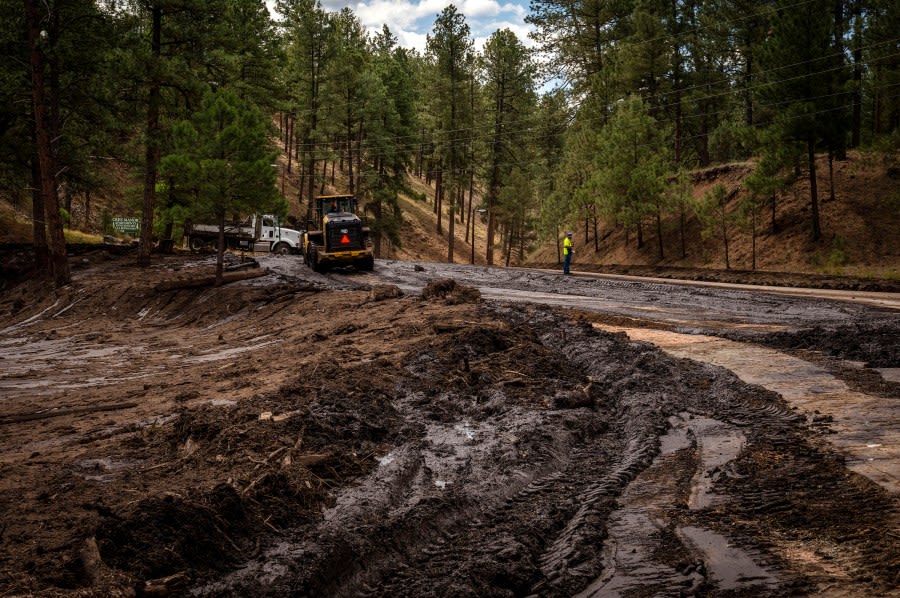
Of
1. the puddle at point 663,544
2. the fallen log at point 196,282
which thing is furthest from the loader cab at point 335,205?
the puddle at point 663,544

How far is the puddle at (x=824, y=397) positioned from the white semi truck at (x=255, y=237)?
3109cm

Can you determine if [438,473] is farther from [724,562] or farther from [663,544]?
[724,562]

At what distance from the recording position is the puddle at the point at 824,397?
7039mm

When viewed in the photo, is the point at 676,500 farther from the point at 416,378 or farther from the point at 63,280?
the point at 63,280

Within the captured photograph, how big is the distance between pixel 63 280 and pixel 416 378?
19.6m

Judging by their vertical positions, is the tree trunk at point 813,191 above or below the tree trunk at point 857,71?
below

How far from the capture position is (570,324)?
1585 centimetres

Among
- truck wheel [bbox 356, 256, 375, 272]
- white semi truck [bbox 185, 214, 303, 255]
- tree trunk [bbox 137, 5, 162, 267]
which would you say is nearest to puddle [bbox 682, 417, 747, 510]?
truck wheel [bbox 356, 256, 375, 272]

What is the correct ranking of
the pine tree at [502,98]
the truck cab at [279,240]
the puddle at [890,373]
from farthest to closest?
1. the pine tree at [502,98]
2. the truck cab at [279,240]
3. the puddle at [890,373]

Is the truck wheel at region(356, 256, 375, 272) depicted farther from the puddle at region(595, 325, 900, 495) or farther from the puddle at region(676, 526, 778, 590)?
the puddle at region(676, 526, 778, 590)

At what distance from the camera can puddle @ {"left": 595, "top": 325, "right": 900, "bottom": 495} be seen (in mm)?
7039

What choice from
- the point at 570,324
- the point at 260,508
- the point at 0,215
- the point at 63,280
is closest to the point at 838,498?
the point at 260,508

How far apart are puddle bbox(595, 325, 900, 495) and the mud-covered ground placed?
9.0 inches

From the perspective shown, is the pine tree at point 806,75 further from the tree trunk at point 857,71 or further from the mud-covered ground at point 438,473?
the mud-covered ground at point 438,473
